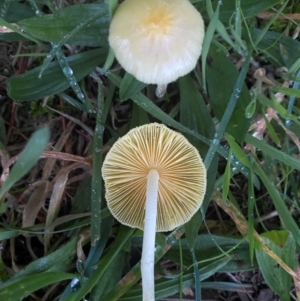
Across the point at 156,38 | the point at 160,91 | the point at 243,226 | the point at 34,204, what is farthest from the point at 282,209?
the point at 34,204

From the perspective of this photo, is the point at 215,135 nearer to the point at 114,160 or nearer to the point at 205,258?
the point at 114,160

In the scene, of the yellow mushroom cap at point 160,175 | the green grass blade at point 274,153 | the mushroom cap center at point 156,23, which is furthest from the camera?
the green grass blade at point 274,153

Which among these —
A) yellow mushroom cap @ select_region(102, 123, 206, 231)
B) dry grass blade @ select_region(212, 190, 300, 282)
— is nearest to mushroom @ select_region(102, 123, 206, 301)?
yellow mushroom cap @ select_region(102, 123, 206, 231)

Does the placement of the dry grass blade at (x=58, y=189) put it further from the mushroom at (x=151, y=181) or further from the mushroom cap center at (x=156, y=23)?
the mushroom cap center at (x=156, y=23)

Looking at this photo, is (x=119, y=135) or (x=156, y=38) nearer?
(x=156, y=38)

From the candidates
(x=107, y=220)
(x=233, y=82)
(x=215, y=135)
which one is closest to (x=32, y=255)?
(x=107, y=220)

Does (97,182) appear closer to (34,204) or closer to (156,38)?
(34,204)

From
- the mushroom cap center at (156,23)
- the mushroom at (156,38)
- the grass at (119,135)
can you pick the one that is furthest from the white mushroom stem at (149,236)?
the mushroom cap center at (156,23)
